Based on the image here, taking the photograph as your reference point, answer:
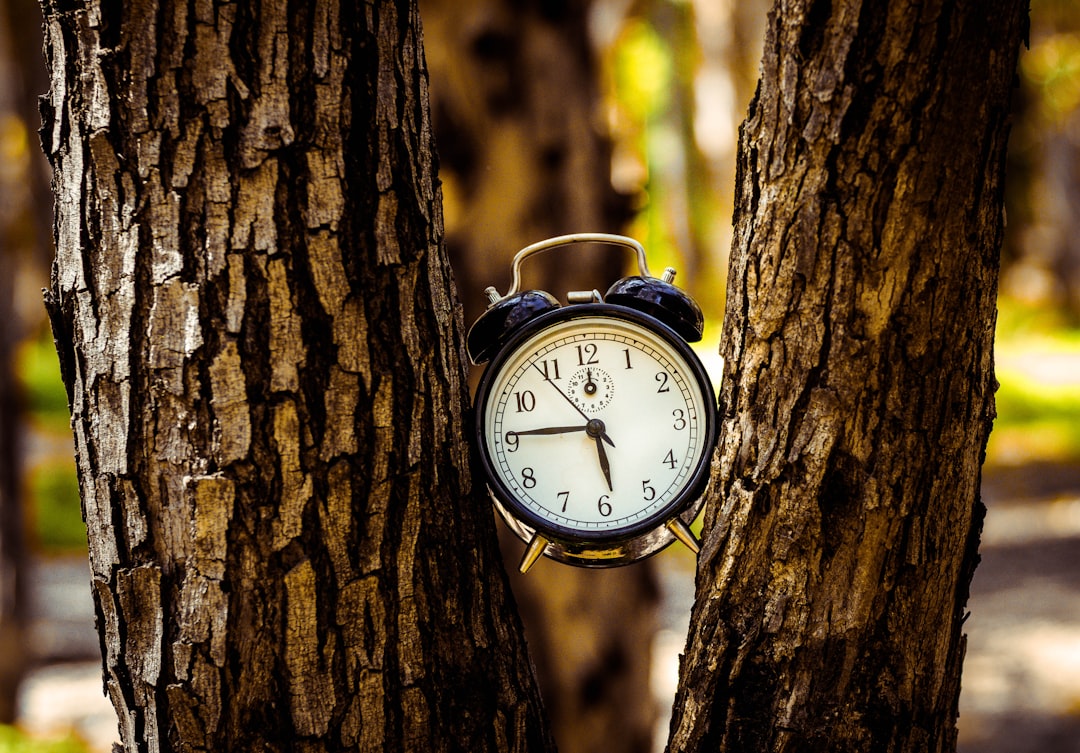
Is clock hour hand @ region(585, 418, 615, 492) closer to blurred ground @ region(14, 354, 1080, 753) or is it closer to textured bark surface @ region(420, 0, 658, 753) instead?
textured bark surface @ region(420, 0, 658, 753)

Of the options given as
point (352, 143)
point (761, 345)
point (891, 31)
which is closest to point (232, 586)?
point (352, 143)

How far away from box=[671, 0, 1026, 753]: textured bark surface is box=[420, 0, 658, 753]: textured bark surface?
1.88m

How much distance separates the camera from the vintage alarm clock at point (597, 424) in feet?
5.06

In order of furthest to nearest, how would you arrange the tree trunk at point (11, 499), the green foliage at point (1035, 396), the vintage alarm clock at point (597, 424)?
the green foliage at point (1035, 396), the tree trunk at point (11, 499), the vintage alarm clock at point (597, 424)

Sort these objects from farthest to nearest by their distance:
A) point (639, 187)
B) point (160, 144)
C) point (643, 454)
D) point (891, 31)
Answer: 1. point (639, 187)
2. point (643, 454)
3. point (160, 144)
4. point (891, 31)

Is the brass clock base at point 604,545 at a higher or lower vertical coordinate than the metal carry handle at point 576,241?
lower

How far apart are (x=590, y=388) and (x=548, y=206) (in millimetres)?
1987

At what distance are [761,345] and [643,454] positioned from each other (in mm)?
321

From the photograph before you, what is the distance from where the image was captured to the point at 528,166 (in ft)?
11.2

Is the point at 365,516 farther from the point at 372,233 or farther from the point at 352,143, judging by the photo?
the point at 352,143

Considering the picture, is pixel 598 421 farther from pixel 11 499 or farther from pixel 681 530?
pixel 11 499

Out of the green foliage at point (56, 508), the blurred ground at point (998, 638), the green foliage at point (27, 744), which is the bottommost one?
the green foliage at point (27, 744)

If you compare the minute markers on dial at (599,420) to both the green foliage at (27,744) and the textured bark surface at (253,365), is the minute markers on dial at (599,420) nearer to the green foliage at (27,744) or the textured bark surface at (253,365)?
the textured bark surface at (253,365)

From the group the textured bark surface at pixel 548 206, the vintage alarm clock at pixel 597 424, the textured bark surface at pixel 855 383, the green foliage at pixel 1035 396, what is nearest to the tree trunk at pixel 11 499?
the textured bark surface at pixel 548 206
